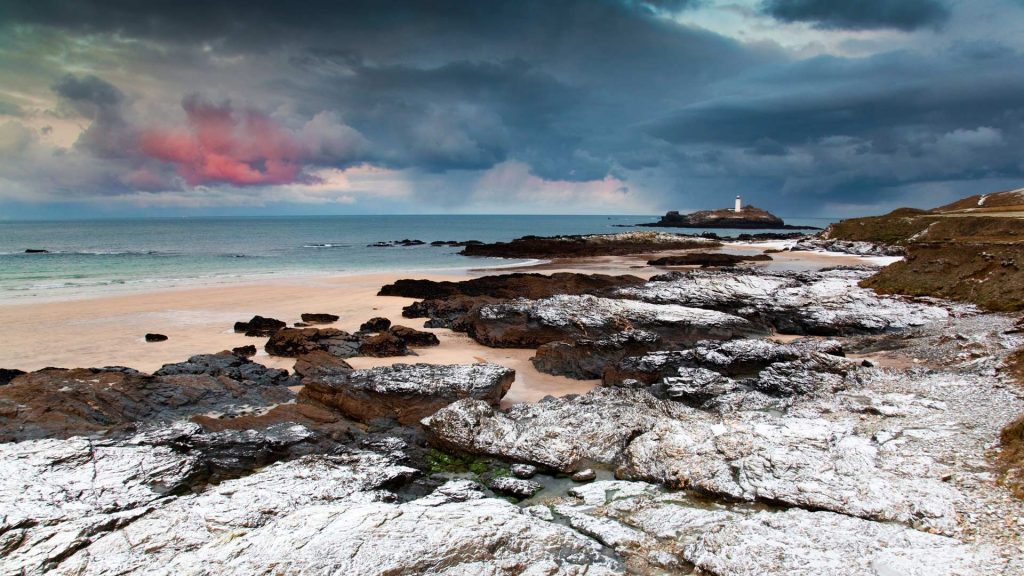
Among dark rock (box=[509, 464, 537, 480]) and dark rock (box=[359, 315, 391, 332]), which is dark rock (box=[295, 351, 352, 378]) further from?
dark rock (box=[509, 464, 537, 480])

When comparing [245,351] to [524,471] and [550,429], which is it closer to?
[550,429]

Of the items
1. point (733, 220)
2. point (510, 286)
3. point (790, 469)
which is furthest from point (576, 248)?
point (733, 220)

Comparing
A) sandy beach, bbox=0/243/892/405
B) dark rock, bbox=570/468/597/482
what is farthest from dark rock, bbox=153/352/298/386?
dark rock, bbox=570/468/597/482

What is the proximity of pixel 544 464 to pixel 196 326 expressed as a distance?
53.5 ft

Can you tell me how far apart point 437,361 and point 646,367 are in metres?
5.58

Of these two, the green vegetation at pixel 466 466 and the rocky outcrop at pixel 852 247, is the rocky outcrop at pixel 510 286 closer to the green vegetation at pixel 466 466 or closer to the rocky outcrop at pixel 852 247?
the green vegetation at pixel 466 466

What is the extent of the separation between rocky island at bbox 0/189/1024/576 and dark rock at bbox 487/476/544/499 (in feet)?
0.08

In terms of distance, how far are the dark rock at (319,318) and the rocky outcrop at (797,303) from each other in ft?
35.7

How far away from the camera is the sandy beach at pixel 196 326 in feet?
45.8

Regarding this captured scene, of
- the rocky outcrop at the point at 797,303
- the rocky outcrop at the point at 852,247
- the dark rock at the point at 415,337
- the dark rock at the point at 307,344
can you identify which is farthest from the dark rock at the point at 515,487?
the rocky outcrop at the point at 852,247

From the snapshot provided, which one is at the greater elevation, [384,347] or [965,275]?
[965,275]

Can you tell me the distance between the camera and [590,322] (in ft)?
51.1

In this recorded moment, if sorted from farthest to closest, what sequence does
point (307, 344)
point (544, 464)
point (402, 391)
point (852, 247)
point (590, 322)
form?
point (852, 247) < point (590, 322) < point (307, 344) < point (402, 391) < point (544, 464)

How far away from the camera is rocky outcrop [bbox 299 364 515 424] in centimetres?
966
